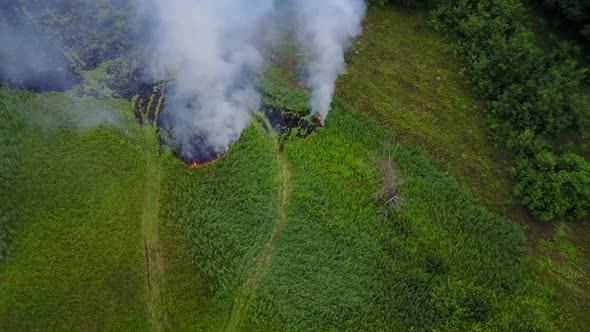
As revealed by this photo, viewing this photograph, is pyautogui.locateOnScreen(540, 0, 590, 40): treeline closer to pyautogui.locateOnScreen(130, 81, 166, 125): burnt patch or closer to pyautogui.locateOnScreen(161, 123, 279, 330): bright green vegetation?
pyautogui.locateOnScreen(161, 123, 279, 330): bright green vegetation

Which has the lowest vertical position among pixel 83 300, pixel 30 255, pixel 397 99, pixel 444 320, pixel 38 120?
pixel 444 320

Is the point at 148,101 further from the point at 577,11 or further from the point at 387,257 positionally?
the point at 577,11

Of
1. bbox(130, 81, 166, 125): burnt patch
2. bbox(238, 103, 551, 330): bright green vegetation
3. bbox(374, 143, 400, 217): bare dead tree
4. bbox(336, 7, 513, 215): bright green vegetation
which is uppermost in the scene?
bbox(130, 81, 166, 125): burnt patch

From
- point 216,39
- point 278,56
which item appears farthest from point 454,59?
point 216,39

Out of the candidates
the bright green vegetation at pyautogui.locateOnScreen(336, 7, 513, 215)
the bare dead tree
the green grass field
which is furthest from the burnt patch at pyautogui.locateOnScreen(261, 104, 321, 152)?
the bare dead tree

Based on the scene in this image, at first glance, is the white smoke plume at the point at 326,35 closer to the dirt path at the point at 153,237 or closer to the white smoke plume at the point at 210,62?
the white smoke plume at the point at 210,62

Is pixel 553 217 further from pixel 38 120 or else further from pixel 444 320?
pixel 38 120
